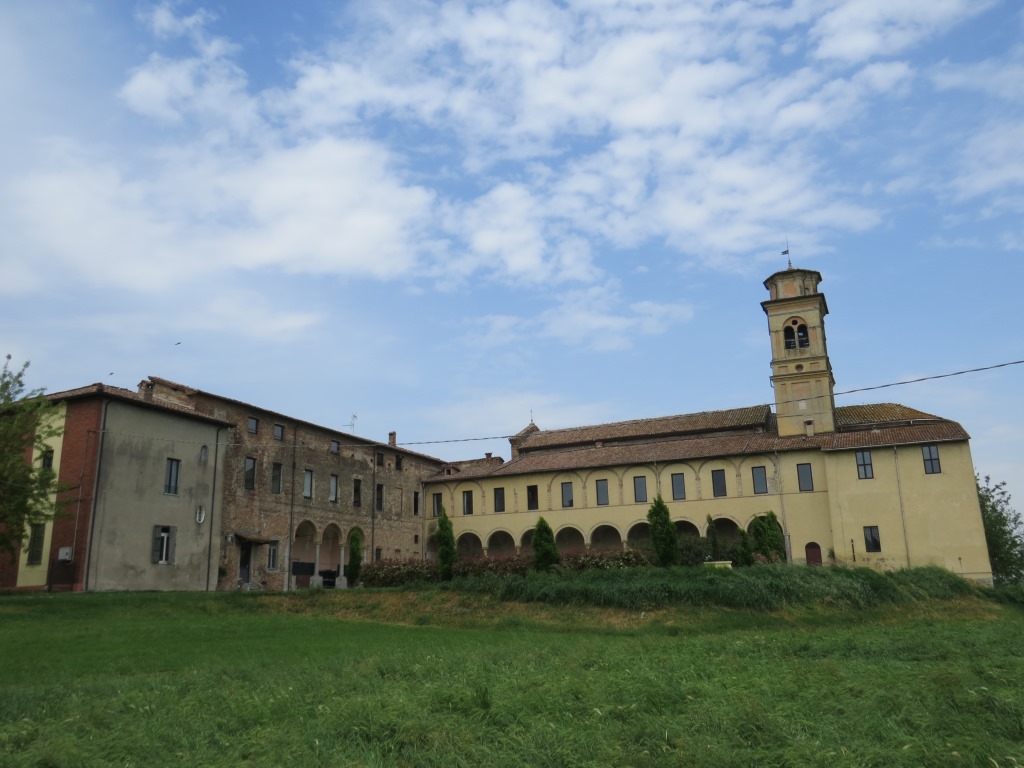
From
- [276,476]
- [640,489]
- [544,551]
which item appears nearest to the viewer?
[544,551]

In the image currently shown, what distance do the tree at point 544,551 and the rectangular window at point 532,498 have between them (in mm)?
16753

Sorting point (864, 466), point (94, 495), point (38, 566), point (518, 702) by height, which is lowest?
point (518, 702)

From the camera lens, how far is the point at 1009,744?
679 centimetres

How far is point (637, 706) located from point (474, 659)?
15.4 feet

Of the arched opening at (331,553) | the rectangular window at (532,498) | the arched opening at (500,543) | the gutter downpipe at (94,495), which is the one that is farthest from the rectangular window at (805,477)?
the gutter downpipe at (94,495)

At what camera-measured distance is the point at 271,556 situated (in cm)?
4072

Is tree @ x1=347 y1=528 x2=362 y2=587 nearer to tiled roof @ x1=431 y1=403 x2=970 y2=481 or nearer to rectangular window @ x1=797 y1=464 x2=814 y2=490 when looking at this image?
tiled roof @ x1=431 y1=403 x2=970 y2=481

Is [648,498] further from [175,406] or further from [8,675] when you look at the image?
[8,675]

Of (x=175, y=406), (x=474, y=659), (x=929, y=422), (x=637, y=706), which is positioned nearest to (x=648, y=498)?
(x=929, y=422)

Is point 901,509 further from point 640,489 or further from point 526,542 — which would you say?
point 526,542

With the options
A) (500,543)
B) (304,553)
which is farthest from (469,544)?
(304,553)

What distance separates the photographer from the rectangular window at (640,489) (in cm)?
4538

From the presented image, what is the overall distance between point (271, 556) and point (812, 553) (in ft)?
89.6

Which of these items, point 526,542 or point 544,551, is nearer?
point 544,551
